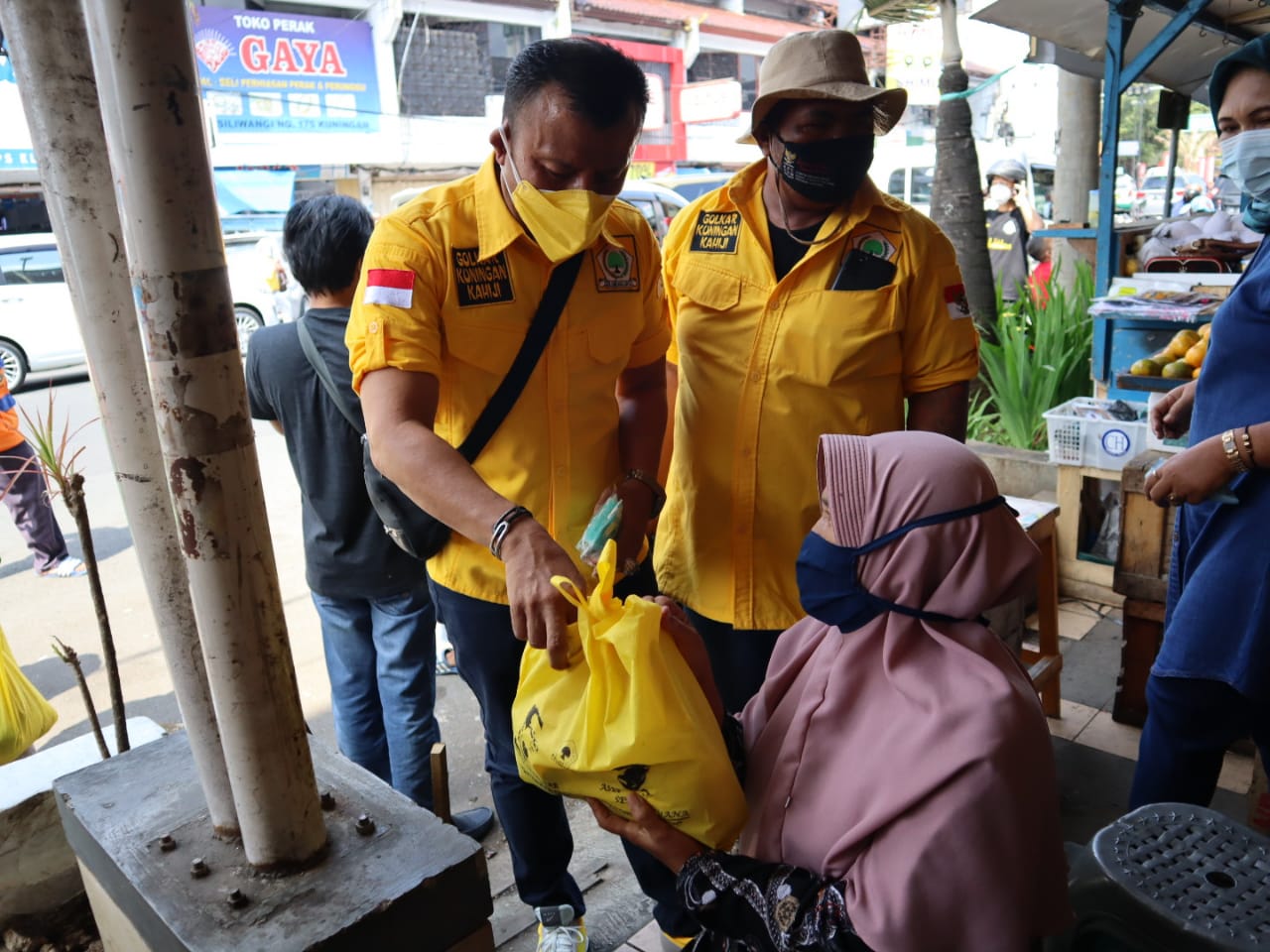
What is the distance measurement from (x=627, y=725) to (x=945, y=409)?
3.96ft

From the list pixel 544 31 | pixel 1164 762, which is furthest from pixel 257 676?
pixel 544 31

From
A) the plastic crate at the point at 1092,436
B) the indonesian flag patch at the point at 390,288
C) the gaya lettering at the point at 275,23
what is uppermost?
the gaya lettering at the point at 275,23

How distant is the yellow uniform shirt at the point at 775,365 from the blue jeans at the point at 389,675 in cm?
95

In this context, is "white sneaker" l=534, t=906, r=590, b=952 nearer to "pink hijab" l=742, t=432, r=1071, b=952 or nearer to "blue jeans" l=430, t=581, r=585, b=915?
"blue jeans" l=430, t=581, r=585, b=915

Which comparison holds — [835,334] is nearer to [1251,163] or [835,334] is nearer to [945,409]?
[945,409]

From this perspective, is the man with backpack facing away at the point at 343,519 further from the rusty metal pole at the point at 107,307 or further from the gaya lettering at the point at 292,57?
the gaya lettering at the point at 292,57

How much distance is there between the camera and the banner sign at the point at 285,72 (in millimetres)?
15781

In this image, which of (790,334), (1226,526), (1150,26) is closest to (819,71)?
(790,334)

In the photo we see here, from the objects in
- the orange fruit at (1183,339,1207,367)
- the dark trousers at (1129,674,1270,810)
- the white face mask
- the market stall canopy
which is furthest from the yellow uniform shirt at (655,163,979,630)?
the market stall canopy

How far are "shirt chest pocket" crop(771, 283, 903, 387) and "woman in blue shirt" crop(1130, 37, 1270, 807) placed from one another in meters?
0.69

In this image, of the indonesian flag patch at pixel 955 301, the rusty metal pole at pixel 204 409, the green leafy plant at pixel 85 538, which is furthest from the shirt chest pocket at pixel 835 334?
the green leafy plant at pixel 85 538

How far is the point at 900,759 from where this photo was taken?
4.29 ft

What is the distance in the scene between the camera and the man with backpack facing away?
2.62 meters

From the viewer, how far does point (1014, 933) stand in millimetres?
1245
